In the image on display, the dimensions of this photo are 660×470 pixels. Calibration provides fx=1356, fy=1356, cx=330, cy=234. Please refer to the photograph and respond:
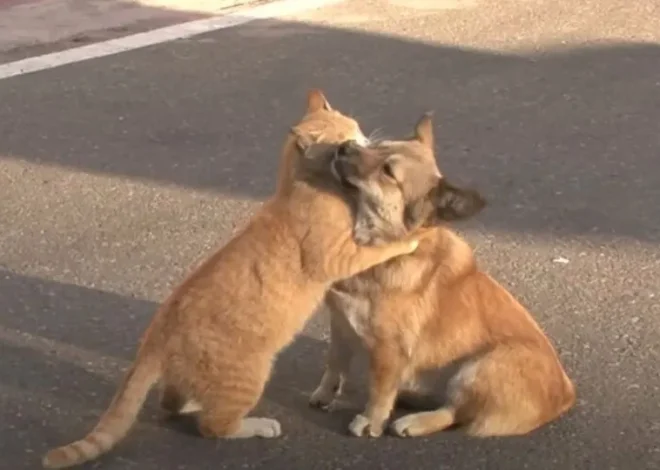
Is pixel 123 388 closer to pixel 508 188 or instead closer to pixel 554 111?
pixel 508 188

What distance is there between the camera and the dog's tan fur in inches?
168

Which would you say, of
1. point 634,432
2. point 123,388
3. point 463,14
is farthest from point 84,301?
point 463,14

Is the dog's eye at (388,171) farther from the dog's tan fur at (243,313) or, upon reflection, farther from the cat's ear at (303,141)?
the cat's ear at (303,141)

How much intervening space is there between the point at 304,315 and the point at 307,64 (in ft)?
17.0

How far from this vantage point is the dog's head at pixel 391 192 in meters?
4.43

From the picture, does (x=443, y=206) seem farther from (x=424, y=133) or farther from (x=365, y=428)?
(x=365, y=428)

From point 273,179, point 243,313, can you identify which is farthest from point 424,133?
point 273,179

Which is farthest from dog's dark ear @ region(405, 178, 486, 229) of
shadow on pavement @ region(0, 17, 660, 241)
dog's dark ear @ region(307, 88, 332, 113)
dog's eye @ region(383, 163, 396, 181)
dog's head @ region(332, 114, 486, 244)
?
shadow on pavement @ region(0, 17, 660, 241)

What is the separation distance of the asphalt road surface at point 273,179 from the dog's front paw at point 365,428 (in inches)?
1.6

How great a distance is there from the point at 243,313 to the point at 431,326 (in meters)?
0.63

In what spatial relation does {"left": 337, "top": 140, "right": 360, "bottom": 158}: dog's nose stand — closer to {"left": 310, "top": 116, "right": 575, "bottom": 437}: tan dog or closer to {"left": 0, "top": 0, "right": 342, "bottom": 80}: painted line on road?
{"left": 310, "top": 116, "right": 575, "bottom": 437}: tan dog

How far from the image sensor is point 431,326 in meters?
4.48

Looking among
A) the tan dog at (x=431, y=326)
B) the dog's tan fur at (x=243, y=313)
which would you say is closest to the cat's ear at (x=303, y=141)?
the dog's tan fur at (x=243, y=313)

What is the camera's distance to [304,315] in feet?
14.5
